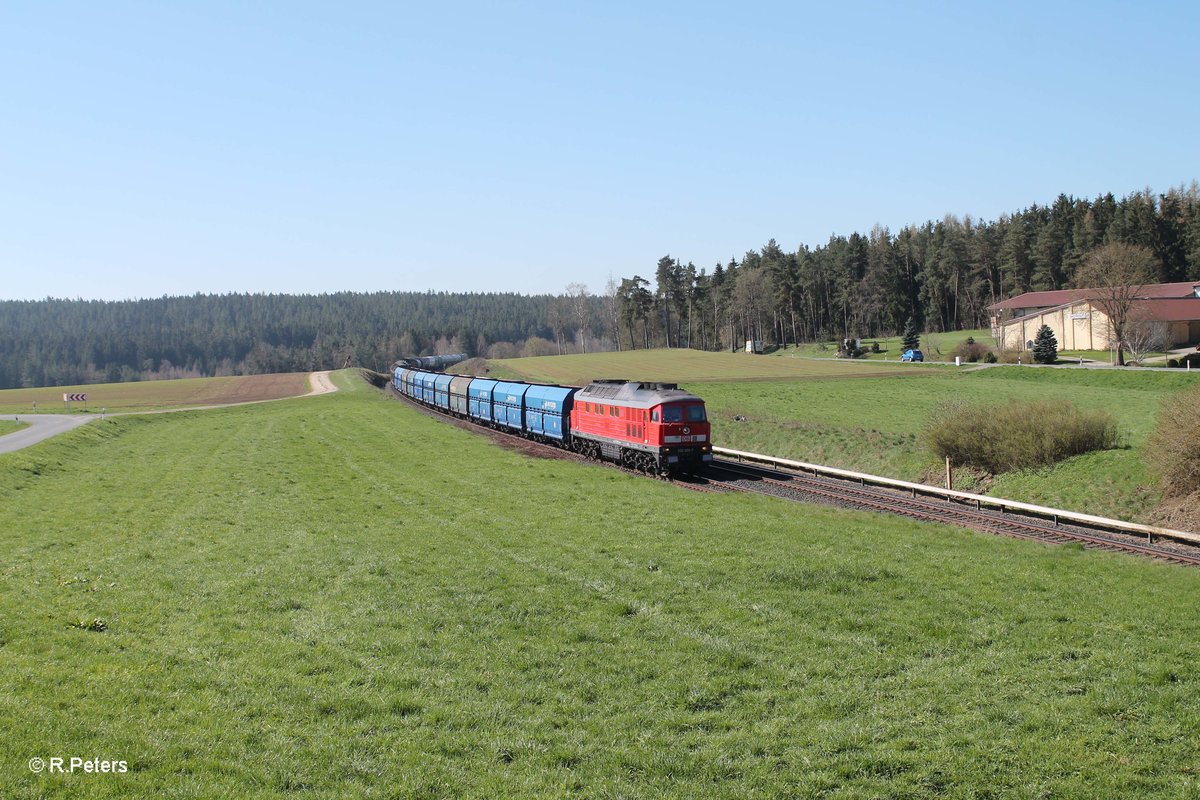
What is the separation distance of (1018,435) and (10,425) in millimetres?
55228

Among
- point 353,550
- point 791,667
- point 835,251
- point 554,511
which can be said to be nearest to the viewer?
point 791,667

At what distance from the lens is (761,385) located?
6719 centimetres

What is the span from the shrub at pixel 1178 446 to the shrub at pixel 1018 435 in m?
4.77

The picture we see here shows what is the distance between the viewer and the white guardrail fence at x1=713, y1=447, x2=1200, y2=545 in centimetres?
2286

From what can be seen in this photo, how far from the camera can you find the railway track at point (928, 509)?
851 inches

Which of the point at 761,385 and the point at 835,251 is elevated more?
the point at 835,251

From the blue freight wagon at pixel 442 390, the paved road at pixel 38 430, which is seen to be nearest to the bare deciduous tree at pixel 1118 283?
the blue freight wagon at pixel 442 390

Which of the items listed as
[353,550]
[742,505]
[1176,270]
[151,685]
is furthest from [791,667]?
[1176,270]

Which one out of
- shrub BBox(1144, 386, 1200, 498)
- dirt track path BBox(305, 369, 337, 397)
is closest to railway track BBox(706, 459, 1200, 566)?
shrub BBox(1144, 386, 1200, 498)

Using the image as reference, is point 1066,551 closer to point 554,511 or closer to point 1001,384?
point 554,511

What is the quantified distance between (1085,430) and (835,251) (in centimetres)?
10890

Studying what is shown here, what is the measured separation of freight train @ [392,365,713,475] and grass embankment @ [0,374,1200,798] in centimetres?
946

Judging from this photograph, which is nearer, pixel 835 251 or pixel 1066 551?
pixel 1066 551

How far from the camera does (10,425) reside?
5266 centimetres
